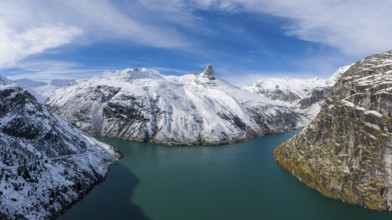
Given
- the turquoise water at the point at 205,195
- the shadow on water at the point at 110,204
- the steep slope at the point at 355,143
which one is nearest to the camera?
the shadow on water at the point at 110,204

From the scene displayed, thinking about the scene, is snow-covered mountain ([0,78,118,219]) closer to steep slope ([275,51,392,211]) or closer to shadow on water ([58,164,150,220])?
shadow on water ([58,164,150,220])

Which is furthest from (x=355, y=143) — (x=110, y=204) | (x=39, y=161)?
(x=39, y=161)

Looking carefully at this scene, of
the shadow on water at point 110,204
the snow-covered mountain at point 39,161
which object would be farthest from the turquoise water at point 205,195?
the snow-covered mountain at point 39,161

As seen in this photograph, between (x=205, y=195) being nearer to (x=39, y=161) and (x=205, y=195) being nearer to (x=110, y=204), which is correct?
(x=110, y=204)

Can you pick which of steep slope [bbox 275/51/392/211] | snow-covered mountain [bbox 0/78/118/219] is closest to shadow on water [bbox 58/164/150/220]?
snow-covered mountain [bbox 0/78/118/219]

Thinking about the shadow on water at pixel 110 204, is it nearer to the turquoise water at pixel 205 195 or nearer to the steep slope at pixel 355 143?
the turquoise water at pixel 205 195

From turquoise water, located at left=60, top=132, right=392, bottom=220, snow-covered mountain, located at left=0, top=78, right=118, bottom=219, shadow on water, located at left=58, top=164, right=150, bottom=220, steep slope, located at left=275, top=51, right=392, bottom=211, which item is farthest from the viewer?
steep slope, located at left=275, top=51, right=392, bottom=211
